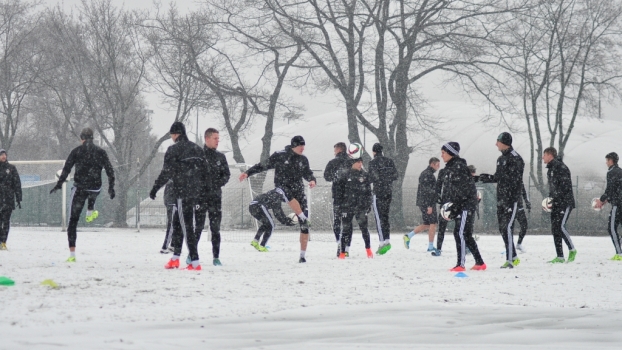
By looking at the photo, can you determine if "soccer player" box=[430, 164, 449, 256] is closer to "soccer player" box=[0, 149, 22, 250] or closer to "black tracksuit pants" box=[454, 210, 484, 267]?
"black tracksuit pants" box=[454, 210, 484, 267]

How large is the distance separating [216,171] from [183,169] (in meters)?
1.06

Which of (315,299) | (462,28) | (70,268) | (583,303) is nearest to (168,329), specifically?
(315,299)

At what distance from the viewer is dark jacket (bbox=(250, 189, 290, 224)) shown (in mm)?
13353

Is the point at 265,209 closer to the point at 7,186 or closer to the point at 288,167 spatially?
the point at 288,167

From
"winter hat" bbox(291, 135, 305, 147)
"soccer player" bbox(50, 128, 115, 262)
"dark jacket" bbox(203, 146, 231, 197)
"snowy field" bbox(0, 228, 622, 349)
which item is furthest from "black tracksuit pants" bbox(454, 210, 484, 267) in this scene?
"soccer player" bbox(50, 128, 115, 262)

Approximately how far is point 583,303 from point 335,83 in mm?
25531

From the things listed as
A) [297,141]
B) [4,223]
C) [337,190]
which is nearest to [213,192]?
[297,141]

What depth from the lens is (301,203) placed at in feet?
43.2

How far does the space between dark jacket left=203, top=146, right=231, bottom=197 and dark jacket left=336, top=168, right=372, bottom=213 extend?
2.30 metres

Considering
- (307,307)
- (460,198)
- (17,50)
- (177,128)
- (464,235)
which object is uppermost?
(17,50)

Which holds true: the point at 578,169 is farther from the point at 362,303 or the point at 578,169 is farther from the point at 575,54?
the point at 362,303

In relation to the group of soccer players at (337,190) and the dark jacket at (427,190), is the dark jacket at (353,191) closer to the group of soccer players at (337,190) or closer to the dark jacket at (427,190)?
the group of soccer players at (337,190)

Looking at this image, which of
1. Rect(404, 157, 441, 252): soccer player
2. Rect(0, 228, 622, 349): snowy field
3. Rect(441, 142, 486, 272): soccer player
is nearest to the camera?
Rect(0, 228, 622, 349): snowy field

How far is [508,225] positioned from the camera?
1190 cm
